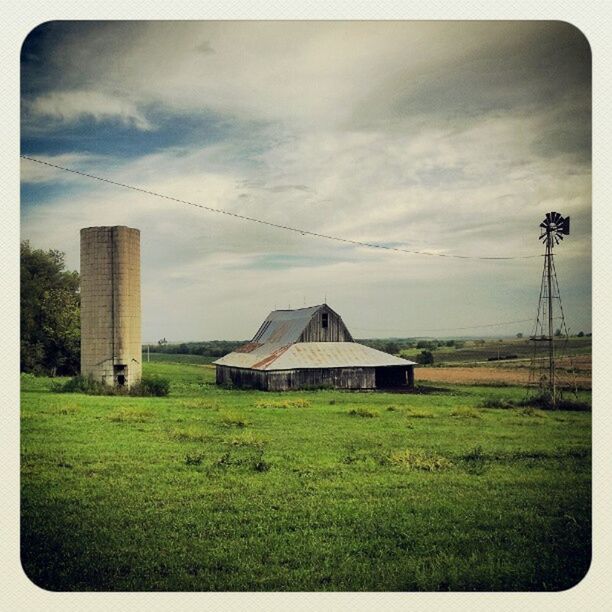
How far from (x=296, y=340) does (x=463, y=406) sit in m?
2.40

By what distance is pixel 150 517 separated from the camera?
14.4 ft

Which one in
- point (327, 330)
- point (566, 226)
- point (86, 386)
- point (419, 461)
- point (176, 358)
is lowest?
point (419, 461)

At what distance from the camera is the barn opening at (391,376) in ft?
25.4

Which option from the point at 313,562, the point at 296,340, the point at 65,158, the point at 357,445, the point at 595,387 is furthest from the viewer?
the point at 296,340

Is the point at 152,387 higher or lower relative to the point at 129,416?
higher

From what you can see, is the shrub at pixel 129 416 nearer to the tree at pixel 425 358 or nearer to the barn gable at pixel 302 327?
the barn gable at pixel 302 327

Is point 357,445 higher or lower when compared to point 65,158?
lower

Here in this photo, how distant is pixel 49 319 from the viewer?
5957 millimetres

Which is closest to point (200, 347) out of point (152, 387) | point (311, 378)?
point (152, 387)

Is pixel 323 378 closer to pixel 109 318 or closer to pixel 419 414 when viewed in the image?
pixel 419 414

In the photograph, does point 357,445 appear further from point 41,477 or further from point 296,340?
point 41,477

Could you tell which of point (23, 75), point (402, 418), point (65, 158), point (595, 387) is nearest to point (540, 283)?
point (595, 387)

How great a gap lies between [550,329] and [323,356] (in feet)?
10.8

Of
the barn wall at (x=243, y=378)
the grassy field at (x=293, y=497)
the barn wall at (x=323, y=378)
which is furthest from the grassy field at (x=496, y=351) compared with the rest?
the barn wall at (x=243, y=378)
